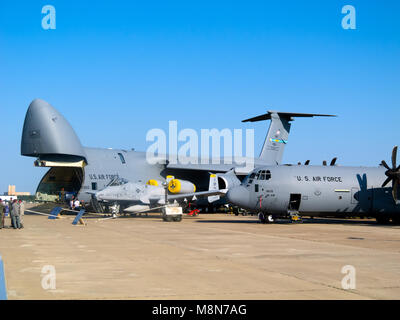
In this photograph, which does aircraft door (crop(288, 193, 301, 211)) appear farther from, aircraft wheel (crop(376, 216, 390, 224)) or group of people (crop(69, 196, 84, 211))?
group of people (crop(69, 196, 84, 211))

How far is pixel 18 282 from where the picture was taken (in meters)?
8.99

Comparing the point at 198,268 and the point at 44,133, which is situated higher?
the point at 44,133

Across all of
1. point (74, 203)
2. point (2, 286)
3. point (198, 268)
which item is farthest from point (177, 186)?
point (2, 286)

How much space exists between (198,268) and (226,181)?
31.3 meters

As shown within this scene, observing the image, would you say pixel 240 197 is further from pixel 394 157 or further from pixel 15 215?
pixel 15 215

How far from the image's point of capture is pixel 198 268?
36.4ft

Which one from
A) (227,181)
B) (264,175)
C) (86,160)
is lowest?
(227,181)

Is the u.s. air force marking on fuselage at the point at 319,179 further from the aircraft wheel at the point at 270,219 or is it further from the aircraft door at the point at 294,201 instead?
the aircraft wheel at the point at 270,219

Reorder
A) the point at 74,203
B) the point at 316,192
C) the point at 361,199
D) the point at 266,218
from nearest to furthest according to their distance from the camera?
the point at 316,192 < the point at 361,199 < the point at 266,218 < the point at 74,203

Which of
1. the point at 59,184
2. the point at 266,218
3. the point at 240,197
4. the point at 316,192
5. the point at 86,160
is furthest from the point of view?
the point at 59,184

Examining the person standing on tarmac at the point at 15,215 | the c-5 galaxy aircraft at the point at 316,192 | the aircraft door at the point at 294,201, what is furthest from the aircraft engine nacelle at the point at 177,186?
the person standing on tarmac at the point at 15,215

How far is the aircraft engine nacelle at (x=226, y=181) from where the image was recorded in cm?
4228

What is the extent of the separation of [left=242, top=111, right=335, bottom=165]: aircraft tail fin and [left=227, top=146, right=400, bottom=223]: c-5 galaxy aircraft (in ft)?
60.8
